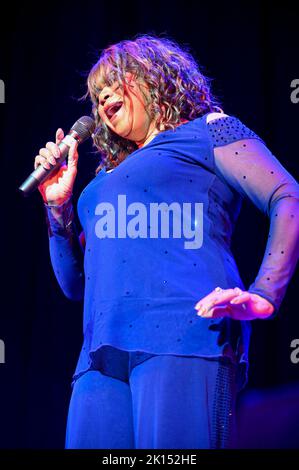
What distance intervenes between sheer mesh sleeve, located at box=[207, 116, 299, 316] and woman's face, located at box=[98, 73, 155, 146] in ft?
0.59

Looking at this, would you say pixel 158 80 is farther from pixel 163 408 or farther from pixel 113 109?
pixel 163 408

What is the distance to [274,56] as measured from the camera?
2396 millimetres

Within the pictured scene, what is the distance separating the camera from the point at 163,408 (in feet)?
3.95

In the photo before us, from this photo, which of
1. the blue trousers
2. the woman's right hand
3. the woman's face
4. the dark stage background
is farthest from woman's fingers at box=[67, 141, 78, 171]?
the dark stage background

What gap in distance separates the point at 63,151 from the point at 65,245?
22cm

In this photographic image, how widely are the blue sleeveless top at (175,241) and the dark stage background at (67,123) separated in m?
0.93

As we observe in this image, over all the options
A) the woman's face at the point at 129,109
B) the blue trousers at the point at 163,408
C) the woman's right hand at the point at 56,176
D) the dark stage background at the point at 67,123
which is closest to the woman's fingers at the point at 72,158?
the woman's right hand at the point at 56,176

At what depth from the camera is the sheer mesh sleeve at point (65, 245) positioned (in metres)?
1.60

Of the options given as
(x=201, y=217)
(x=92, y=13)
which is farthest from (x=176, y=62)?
(x=92, y=13)

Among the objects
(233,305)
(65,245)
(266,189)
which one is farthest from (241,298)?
(65,245)

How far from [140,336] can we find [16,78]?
151cm

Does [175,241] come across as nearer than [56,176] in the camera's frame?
Yes

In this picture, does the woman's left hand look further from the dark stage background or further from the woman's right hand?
the dark stage background
